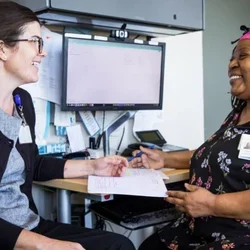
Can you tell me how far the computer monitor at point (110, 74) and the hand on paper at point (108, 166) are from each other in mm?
397

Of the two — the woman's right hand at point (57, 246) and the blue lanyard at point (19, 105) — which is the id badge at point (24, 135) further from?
the woman's right hand at point (57, 246)

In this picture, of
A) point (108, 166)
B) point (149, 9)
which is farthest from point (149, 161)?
point (149, 9)

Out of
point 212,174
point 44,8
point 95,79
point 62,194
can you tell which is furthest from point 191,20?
point 62,194

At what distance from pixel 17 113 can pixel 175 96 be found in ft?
4.39

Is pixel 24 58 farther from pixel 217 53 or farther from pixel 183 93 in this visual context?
pixel 217 53

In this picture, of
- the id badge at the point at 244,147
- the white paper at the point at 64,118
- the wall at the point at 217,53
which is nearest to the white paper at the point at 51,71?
the white paper at the point at 64,118

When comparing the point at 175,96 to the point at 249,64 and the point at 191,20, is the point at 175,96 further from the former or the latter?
the point at 249,64

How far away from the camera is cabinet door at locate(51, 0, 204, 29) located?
1826 millimetres

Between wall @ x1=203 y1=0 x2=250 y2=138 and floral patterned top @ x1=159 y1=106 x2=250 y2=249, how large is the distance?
1619 millimetres

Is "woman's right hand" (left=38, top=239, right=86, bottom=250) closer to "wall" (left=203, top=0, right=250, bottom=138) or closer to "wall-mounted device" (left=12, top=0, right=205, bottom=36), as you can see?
"wall-mounted device" (left=12, top=0, right=205, bottom=36)

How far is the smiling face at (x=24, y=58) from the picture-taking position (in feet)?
4.75

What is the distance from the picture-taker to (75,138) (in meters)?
2.20

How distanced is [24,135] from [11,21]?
1.37ft

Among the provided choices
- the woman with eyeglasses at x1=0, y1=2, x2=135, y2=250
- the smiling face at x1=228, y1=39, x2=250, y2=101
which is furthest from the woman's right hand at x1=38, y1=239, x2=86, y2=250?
the smiling face at x1=228, y1=39, x2=250, y2=101
